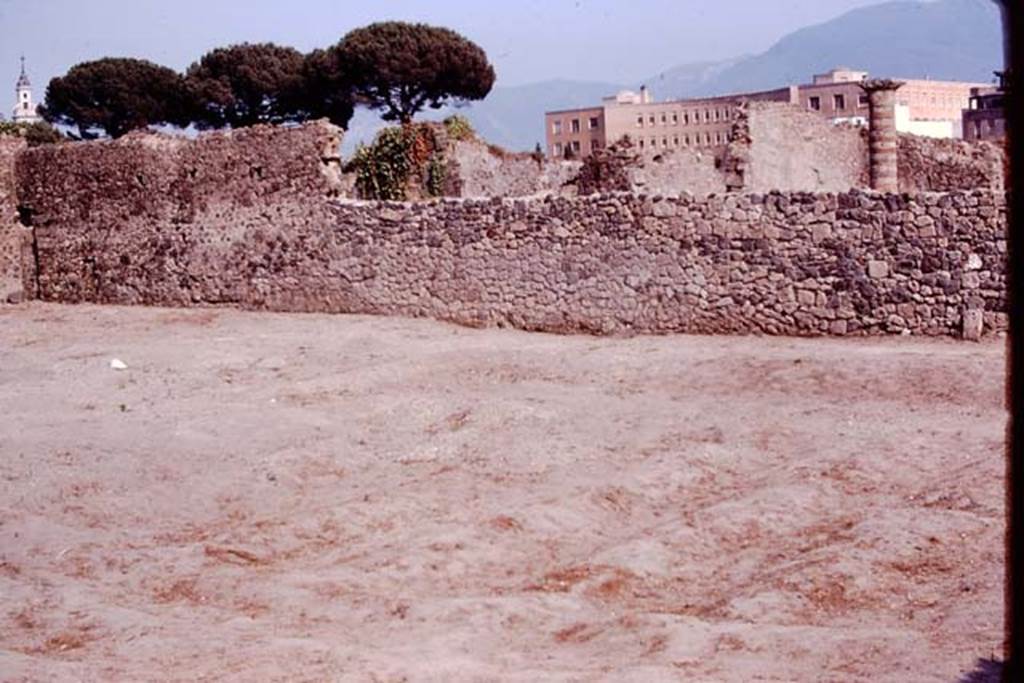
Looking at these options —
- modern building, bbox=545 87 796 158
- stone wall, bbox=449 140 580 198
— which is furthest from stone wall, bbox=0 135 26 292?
modern building, bbox=545 87 796 158

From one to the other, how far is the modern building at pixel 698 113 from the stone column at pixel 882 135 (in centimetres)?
5649

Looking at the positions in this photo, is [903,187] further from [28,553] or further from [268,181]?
[28,553]

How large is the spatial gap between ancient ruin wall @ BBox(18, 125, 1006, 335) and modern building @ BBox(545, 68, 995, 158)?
210 feet

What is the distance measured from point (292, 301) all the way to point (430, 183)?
8681 millimetres

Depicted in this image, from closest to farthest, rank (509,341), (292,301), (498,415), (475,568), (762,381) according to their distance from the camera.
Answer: (475,568) → (498,415) → (762,381) → (509,341) → (292,301)

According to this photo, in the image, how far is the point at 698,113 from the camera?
90625mm

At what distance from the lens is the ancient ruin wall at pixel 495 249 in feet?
47.5

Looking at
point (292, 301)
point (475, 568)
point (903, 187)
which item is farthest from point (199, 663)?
point (903, 187)

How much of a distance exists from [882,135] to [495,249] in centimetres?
1222

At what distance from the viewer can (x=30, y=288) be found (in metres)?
22.7

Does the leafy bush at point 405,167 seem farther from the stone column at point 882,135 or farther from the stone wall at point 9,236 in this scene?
the stone column at point 882,135

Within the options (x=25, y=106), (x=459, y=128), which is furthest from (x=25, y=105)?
(x=459, y=128)

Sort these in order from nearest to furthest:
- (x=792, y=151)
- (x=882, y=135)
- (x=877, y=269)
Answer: (x=877, y=269), (x=882, y=135), (x=792, y=151)

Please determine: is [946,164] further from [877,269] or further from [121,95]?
[121,95]
